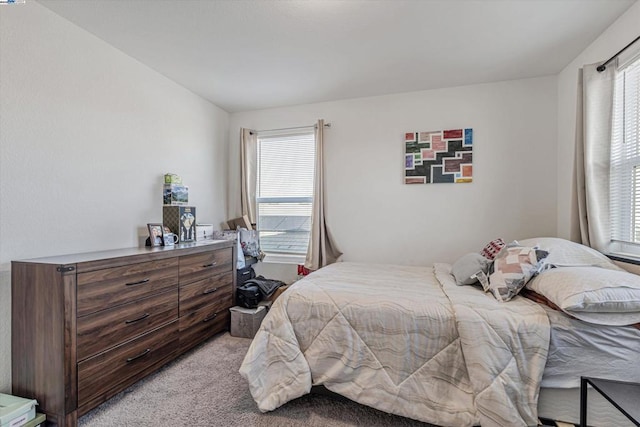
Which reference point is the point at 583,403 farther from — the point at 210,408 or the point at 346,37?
the point at 346,37

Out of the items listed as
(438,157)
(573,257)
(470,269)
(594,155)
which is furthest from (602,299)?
(438,157)

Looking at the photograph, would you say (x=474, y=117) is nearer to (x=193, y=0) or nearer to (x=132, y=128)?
(x=193, y=0)

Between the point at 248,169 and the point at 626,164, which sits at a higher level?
the point at 248,169

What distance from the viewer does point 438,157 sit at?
293 cm

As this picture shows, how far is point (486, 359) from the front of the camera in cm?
135

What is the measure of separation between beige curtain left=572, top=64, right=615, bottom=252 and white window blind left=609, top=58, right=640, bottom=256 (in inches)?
1.7

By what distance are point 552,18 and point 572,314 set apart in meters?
1.92

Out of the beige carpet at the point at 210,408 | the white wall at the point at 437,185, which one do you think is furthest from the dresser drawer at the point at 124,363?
the white wall at the point at 437,185

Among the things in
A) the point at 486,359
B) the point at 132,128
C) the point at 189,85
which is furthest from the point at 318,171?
the point at 486,359

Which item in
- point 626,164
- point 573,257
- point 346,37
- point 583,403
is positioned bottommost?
point 583,403

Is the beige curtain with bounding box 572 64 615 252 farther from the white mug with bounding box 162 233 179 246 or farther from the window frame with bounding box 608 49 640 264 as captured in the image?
the white mug with bounding box 162 233 179 246

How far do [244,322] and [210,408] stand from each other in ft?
3.24

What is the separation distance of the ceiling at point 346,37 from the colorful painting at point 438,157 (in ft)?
1.73

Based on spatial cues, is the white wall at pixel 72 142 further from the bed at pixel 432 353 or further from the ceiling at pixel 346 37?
the bed at pixel 432 353
